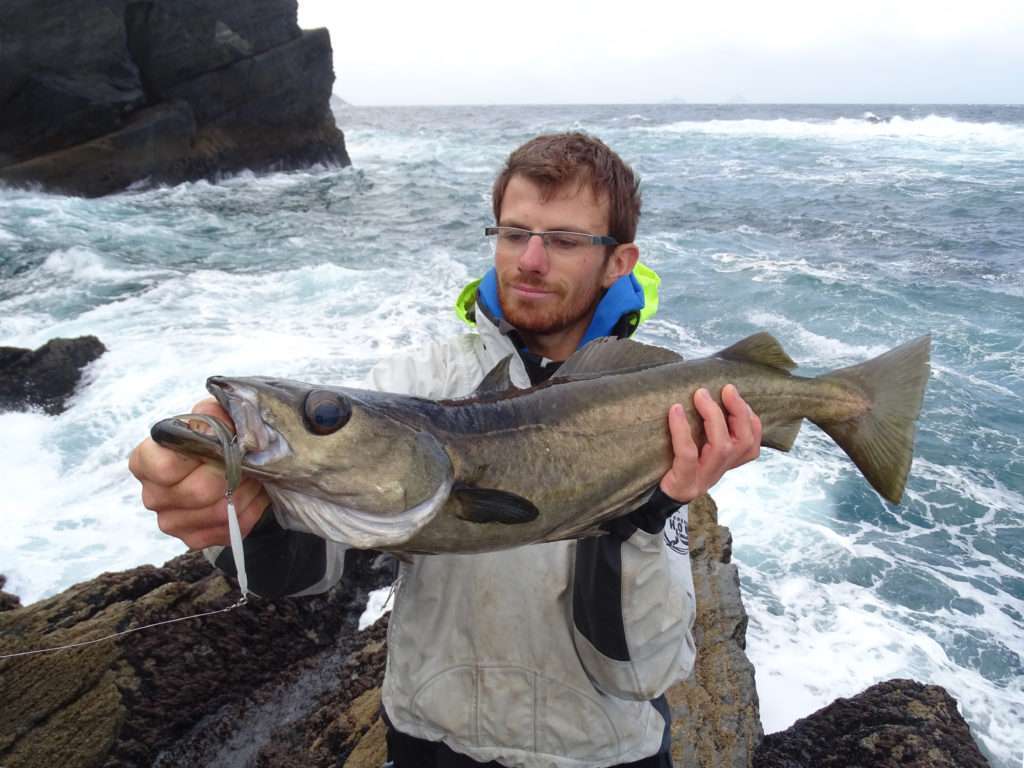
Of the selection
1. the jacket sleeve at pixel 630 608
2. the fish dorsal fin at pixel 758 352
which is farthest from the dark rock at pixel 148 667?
the fish dorsal fin at pixel 758 352

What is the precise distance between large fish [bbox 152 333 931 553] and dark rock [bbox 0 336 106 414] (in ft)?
26.0

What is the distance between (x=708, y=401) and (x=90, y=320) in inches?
463

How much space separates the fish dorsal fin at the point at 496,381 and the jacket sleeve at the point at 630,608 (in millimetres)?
634

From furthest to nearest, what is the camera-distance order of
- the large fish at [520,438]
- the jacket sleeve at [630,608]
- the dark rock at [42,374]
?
the dark rock at [42,374] → the jacket sleeve at [630,608] → the large fish at [520,438]

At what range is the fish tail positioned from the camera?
2990 mm

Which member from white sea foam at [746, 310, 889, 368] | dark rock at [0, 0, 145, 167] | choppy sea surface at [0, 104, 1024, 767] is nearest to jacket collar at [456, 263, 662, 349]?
choppy sea surface at [0, 104, 1024, 767]

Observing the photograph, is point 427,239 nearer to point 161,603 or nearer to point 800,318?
point 800,318

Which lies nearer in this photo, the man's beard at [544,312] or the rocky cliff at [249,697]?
the man's beard at [544,312]

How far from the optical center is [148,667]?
12.6 ft

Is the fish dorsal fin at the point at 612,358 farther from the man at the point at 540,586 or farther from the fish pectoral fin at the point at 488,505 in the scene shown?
the fish pectoral fin at the point at 488,505

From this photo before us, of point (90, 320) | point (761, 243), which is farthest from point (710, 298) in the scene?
point (90, 320)

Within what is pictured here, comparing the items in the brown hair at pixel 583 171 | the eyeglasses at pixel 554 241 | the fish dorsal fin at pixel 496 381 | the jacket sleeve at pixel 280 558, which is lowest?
the jacket sleeve at pixel 280 558

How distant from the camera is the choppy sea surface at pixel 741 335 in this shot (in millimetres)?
5945

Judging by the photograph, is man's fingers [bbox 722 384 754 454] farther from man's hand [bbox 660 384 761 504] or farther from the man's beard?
the man's beard
